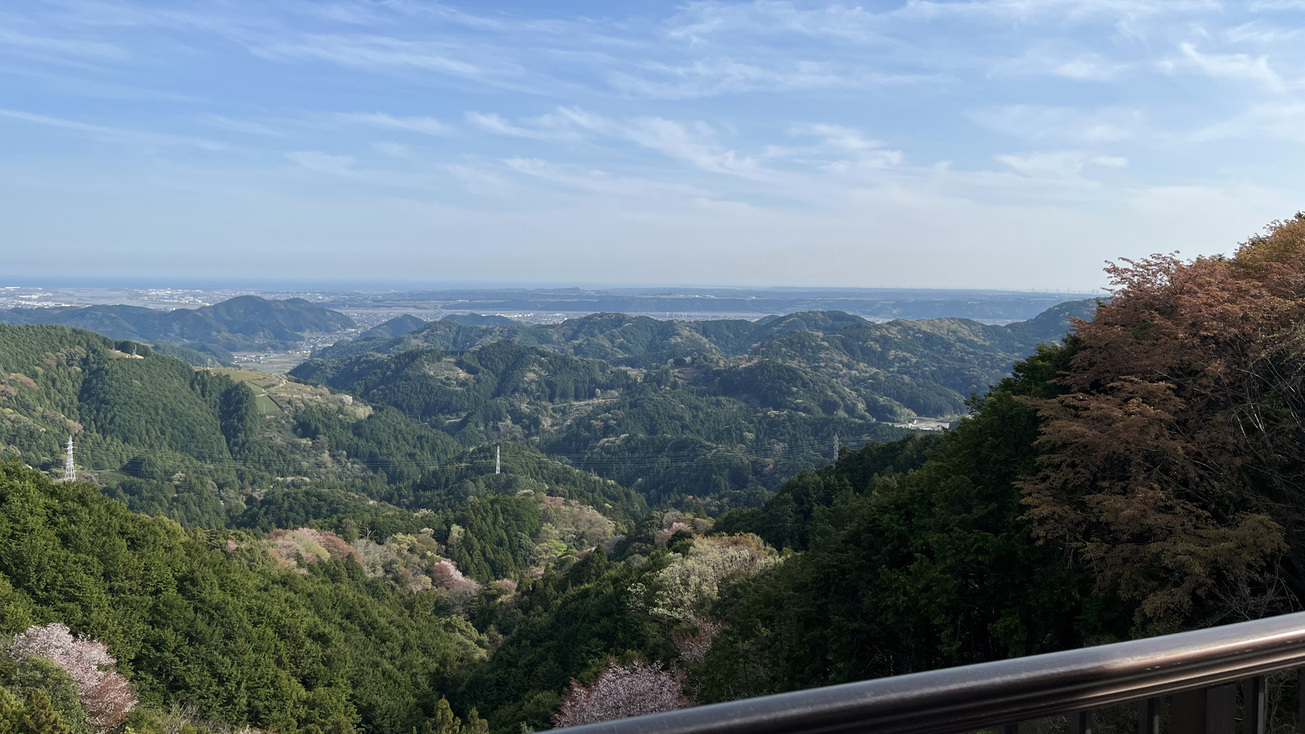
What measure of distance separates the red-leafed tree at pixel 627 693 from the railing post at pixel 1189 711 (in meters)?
22.4

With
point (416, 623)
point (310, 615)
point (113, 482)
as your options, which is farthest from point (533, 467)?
point (310, 615)

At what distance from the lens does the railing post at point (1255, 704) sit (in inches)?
83.0

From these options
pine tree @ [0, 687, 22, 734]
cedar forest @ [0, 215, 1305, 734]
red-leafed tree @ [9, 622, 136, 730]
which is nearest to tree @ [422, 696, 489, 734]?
cedar forest @ [0, 215, 1305, 734]

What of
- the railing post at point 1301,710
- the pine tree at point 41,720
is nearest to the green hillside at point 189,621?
the pine tree at point 41,720

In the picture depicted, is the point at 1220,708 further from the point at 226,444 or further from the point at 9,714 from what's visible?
the point at 226,444

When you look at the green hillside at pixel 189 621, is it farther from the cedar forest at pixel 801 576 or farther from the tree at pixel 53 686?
the tree at pixel 53 686

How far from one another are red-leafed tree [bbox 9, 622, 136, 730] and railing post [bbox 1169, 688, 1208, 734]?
27509 mm

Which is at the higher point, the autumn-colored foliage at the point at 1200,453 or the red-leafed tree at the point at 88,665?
the autumn-colored foliage at the point at 1200,453

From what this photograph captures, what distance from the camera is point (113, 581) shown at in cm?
3116

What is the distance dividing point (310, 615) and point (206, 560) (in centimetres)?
531

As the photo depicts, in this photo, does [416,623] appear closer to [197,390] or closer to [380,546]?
[380,546]

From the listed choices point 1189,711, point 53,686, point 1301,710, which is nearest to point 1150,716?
point 1189,711

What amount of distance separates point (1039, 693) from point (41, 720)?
22.6 m

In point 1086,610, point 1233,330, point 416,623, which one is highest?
point 1233,330
